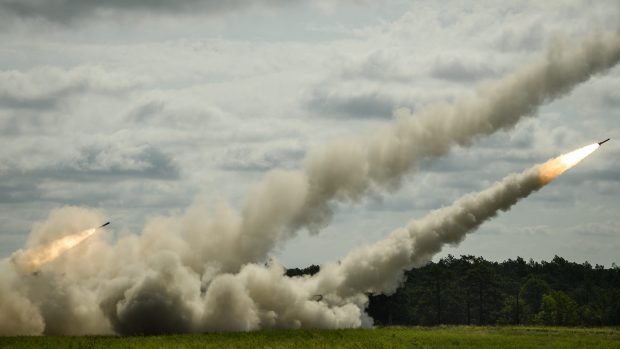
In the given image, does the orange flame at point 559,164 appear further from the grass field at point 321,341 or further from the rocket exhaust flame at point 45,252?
the rocket exhaust flame at point 45,252

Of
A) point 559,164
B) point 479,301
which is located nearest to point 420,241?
point 559,164

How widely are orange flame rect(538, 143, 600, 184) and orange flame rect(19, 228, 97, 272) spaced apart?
35.8 m

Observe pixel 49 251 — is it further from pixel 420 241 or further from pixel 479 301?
pixel 479 301

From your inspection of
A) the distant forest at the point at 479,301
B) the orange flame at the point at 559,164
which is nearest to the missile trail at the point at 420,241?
the orange flame at the point at 559,164

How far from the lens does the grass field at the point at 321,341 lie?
55.8 metres

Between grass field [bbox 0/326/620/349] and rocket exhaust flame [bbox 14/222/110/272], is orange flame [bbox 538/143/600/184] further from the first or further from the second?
rocket exhaust flame [bbox 14/222/110/272]

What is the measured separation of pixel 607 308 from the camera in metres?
132

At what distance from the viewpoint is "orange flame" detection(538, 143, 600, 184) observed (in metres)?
62.0

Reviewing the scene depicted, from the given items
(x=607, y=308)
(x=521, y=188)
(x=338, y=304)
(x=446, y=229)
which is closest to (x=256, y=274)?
(x=338, y=304)

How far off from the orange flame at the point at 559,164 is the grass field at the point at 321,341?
11.5 m

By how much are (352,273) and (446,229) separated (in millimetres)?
8585

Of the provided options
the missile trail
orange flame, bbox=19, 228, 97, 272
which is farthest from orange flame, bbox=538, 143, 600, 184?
orange flame, bbox=19, 228, 97, 272

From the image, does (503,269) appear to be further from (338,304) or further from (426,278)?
(338,304)

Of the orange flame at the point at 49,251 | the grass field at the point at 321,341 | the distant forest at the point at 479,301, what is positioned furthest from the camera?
the distant forest at the point at 479,301
